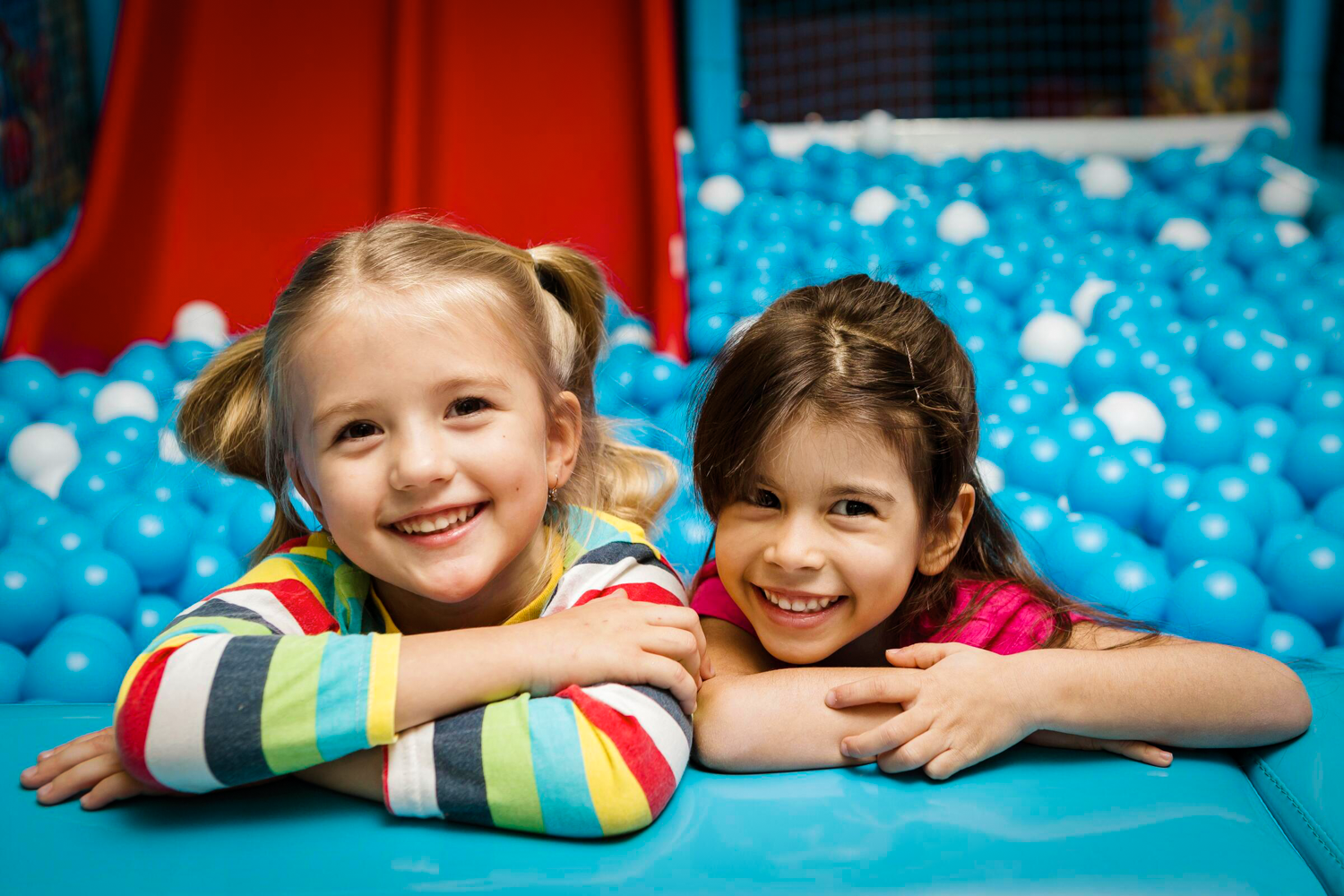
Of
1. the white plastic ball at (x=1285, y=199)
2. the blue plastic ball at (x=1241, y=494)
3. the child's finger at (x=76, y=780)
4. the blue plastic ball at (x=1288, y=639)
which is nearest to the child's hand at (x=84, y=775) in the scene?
the child's finger at (x=76, y=780)

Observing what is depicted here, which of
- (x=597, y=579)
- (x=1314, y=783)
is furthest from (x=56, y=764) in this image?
(x=1314, y=783)

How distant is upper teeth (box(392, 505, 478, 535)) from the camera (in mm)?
999

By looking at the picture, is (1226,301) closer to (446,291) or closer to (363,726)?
(446,291)

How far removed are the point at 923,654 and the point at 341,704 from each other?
1.62 ft

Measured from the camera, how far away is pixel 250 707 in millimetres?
854

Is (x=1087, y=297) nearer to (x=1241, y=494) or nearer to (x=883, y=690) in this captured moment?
(x=1241, y=494)

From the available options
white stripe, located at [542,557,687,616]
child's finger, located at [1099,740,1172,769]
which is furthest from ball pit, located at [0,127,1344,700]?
child's finger, located at [1099,740,1172,769]

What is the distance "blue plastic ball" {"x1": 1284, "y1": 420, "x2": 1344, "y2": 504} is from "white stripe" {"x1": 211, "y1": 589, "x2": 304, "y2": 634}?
164 centimetres

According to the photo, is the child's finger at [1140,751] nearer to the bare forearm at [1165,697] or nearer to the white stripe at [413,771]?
the bare forearm at [1165,697]

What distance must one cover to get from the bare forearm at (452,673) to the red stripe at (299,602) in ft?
0.45

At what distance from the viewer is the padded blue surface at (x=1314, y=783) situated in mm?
880

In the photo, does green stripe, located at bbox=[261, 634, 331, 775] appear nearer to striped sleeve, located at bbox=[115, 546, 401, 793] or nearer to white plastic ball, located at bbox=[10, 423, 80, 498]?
striped sleeve, located at bbox=[115, 546, 401, 793]

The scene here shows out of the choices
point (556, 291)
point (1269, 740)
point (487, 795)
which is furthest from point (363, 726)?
point (1269, 740)

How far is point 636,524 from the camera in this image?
1271 millimetres
